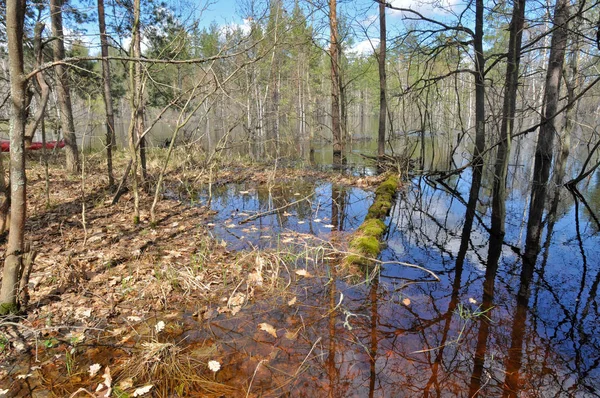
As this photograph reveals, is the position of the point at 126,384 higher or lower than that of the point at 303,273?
lower

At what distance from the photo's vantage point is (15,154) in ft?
9.40

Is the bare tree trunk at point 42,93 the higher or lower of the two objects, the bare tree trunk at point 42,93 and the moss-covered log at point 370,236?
the higher

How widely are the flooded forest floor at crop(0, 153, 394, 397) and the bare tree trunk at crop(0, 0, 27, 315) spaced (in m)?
0.34

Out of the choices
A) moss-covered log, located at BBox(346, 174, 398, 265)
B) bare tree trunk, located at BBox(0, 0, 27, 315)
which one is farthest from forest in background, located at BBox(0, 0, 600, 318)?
moss-covered log, located at BBox(346, 174, 398, 265)

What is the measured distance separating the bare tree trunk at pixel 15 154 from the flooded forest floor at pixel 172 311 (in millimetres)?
338

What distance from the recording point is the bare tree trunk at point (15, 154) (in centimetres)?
270

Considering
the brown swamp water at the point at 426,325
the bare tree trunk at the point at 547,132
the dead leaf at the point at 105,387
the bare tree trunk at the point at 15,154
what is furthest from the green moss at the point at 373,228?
the bare tree trunk at the point at 15,154

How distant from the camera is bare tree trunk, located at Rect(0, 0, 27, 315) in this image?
270 cm

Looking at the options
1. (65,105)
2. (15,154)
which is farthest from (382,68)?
(15,154)

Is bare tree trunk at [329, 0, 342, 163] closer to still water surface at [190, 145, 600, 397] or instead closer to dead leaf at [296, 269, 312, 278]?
still water surface at [190, 145, 600, 397]

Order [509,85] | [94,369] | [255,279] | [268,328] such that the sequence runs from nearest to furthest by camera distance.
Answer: [94,369] < [268,328] < [255,279] < [509,85]

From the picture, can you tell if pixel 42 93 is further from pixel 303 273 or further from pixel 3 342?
pixel 303 273

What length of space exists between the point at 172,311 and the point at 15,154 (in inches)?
80.4

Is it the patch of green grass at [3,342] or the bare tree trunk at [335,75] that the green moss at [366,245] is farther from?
the bare tree trunk at [335,75]
